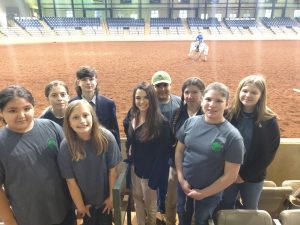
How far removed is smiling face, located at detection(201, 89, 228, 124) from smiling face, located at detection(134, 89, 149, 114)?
67cm

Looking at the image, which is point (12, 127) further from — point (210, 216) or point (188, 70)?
point (188, 70)

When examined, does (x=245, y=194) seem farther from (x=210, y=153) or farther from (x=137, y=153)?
(x=137, y=153)

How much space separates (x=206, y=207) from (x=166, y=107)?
127 centimetres

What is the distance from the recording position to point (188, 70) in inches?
520

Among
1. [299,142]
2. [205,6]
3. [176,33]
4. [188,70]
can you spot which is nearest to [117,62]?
[188,70]

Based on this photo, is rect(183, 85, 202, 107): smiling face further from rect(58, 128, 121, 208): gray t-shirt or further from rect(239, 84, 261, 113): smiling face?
rect(58, 128, 121, 208): gray t-shirt

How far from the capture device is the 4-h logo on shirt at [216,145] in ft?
7.82

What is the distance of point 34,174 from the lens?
230 cm

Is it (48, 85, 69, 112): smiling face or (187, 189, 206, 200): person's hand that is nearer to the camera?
(187, 189, 206, 200): person's hand

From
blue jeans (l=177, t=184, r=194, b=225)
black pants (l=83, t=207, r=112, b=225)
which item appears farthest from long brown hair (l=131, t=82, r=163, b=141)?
black pants (l=83, t=207, r=112, b=225)

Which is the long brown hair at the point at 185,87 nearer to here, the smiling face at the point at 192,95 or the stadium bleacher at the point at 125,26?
the smiling face at the point at 192,95

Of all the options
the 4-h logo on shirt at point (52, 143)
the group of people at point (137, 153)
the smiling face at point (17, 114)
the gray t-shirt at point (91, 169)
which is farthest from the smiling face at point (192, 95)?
the smiling face at point (17, 114)

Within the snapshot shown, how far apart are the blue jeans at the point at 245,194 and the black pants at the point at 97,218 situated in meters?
1.27

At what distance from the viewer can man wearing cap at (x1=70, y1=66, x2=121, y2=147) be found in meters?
3.43
